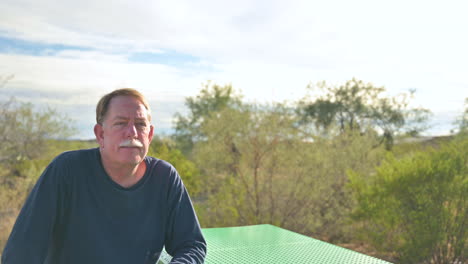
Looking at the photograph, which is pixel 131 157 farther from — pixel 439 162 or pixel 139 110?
pixel 439 162

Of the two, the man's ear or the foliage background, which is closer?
the man's ear

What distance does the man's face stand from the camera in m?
1.65

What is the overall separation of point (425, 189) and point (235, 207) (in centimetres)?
282

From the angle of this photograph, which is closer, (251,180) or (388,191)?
(388,191)

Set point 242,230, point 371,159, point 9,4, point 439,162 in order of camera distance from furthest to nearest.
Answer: point 371,159
point 9,4
point 439,162
point 242,230

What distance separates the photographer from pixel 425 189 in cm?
487

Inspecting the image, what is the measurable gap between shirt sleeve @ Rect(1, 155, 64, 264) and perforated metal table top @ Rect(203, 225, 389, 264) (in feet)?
3.91

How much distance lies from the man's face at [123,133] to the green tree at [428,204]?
407 centimetres

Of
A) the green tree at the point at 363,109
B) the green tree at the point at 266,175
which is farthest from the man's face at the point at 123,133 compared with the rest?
the green tree at the point at 363,109

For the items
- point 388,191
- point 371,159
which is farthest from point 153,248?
point 371,159

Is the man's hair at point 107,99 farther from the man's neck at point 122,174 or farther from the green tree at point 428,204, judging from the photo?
the green tree at point 428,204

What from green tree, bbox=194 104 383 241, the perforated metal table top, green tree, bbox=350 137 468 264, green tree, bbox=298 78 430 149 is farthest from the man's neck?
green tree, bbox=298 78 430 149

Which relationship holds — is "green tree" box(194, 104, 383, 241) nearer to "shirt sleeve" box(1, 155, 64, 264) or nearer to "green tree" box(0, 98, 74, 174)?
"green tree" box(0, 98, 74, 174)

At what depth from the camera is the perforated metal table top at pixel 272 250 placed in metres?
2.51
